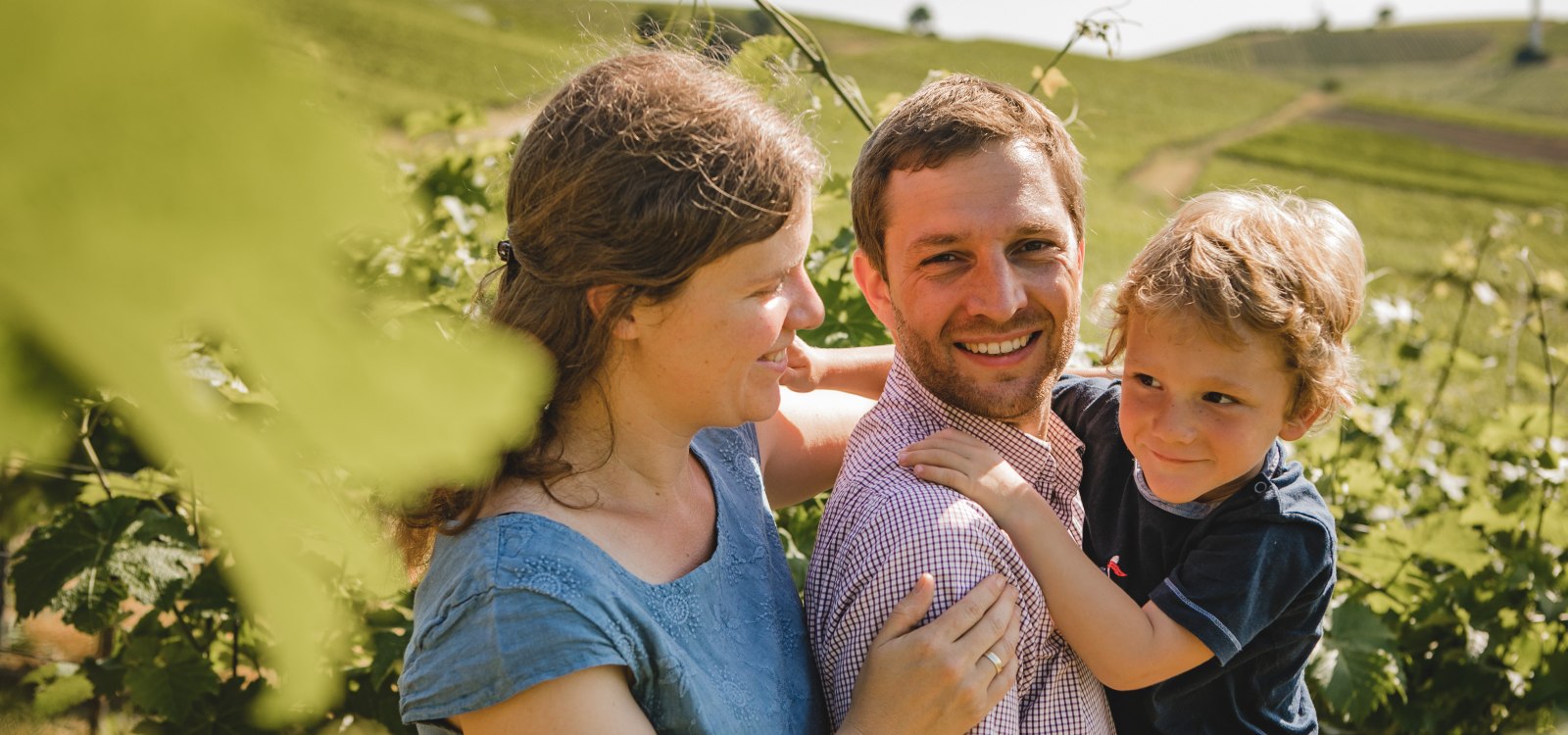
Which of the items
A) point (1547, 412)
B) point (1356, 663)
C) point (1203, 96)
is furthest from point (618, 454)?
point (1203, 96)

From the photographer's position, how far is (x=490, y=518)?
51.5 inches

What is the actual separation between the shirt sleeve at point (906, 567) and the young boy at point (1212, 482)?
7 cm

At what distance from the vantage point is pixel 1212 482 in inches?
68.8

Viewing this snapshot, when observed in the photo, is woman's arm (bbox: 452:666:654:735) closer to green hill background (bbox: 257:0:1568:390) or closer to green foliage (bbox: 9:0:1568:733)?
green foliage (bbox: 9:0:1568:733)

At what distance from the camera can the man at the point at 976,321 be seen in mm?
1643

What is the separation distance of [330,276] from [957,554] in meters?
1.35

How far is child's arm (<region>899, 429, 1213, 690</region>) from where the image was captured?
160 centimetres

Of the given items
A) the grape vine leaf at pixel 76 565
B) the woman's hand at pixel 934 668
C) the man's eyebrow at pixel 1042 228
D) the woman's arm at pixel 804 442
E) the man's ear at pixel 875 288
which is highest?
the man's eyebrow at pixel 1042 228

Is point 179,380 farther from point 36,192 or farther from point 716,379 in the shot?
point 716,379

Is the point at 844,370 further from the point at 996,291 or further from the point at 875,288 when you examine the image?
the point at 996,291

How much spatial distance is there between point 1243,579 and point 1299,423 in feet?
0.96

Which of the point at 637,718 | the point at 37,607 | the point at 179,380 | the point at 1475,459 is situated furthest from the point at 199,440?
the point at 1475,459

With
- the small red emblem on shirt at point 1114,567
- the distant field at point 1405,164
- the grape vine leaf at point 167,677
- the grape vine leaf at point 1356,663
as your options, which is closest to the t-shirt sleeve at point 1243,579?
the small red emblem on shirt at point 1114,567

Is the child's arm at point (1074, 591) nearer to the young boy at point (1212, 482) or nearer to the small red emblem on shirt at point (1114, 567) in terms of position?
the young boy at point (1212, 482)
